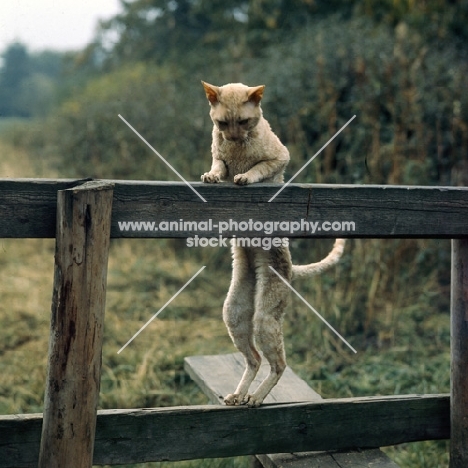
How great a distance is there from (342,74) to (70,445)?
668cm

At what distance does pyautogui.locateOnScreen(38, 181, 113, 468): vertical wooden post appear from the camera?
7.80 feet

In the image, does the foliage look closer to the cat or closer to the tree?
the tree

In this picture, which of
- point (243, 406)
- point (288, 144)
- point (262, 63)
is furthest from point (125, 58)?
point (243, 406)

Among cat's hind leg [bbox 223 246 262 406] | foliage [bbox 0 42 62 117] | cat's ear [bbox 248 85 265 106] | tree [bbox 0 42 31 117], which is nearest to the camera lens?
cat's ear [bbox 248 85 265 106]

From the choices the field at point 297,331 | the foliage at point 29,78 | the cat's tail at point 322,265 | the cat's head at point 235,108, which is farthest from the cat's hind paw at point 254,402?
the foliage at point 29,78

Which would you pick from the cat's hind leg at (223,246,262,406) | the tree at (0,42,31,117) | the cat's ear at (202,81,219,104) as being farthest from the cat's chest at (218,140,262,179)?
the tree at (0,42,31,117)

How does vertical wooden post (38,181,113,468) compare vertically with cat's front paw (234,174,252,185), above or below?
below

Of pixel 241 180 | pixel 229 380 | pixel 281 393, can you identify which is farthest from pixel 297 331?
pixel 241 180

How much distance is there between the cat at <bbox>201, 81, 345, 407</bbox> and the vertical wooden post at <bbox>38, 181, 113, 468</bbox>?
2.92 feet

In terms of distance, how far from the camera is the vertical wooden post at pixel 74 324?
7.80 feet

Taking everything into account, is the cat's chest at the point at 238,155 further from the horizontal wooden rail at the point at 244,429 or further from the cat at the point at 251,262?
the horizontal wooden rail at the point at 244,429

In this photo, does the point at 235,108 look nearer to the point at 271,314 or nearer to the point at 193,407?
the point at 271,314

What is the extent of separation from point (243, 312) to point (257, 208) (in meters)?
0.76

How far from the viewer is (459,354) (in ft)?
10.3
